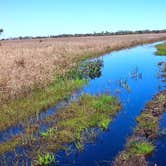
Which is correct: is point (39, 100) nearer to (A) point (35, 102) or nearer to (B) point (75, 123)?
(A) point (35, 102)

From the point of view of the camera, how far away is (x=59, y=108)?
1822cm

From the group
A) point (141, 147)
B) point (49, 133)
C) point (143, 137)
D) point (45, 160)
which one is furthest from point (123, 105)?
point (45, 160)

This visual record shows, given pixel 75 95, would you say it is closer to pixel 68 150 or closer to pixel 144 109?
pixel 144 109

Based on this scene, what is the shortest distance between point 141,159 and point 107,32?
161 metres

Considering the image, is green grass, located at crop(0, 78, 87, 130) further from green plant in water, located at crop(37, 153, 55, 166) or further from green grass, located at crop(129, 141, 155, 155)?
green grass, located at crop(129, 141, 155, 155)

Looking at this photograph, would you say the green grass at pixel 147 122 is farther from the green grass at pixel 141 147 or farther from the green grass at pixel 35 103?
the green grass at pixel 35 103

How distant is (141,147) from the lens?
39.9 ft

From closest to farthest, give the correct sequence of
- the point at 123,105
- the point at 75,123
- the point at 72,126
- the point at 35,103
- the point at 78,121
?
the point at 72,126, the point at 75,123, the point at 78,121, the point at 123,105, the point at 35,103

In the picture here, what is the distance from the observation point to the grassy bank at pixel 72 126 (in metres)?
13.1

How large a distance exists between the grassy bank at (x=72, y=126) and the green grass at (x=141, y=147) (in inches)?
69.2

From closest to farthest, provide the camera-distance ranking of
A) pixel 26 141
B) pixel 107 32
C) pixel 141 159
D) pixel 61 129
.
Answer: pixel 141 159, pixel 26 141, pixel 61 129, pixel 107 32

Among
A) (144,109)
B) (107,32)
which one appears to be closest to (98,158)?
(144,109)

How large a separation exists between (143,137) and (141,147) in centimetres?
133

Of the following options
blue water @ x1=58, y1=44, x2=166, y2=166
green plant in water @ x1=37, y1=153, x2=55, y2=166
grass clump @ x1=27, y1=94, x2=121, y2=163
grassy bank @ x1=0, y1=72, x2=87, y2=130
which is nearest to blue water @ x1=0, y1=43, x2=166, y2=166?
blue water @ x1=58, y1=44, x2=166, y2=166
